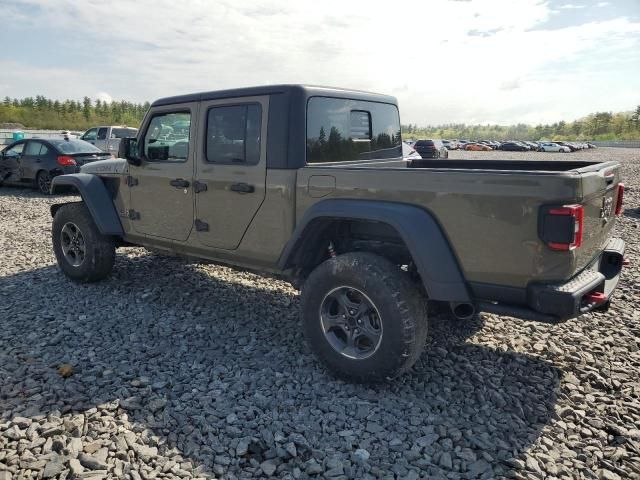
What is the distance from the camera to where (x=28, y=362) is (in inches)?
147

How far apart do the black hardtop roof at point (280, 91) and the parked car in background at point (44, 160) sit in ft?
28.5

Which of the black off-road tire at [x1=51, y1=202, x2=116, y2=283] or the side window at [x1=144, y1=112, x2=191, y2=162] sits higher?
the side window at [x1=144, y1=112, x2=191, y2=162]

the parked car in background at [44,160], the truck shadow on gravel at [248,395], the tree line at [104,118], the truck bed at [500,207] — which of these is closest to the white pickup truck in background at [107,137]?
the parked car in background at [44,160]

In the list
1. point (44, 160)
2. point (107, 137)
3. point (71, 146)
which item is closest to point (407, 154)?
point (71, 146)

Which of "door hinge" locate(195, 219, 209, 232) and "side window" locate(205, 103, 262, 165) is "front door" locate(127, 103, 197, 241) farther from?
"side window" locate(205, 103, 262, 165)

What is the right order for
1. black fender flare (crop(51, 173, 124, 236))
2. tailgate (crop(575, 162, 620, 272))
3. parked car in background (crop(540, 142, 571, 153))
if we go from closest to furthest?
1. tailgate (crop(575, 162, 620, 272))
2. black fender flare (crop(51, 173, 124, 236))
3. parked car in background (crop(540, 142, 571, 153))

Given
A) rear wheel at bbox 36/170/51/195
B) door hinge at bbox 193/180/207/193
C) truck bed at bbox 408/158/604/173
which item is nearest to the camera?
truck bed at bbox 408/158/604/173

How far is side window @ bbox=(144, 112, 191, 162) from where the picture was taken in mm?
4523

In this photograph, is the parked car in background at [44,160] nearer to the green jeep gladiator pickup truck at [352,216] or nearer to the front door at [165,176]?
the green jeep gladiator pickup truck at [352,216]

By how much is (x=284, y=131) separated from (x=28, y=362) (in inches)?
102

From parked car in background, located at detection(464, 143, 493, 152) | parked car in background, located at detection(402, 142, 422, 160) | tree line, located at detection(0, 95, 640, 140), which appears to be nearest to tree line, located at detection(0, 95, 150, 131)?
tree line, located at detection(0, 95, 640, 140)

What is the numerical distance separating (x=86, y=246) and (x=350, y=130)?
3106 millimetres

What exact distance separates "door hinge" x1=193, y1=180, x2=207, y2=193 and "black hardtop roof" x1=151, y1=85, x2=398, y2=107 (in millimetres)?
739

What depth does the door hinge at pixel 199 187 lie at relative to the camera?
14.1ft
